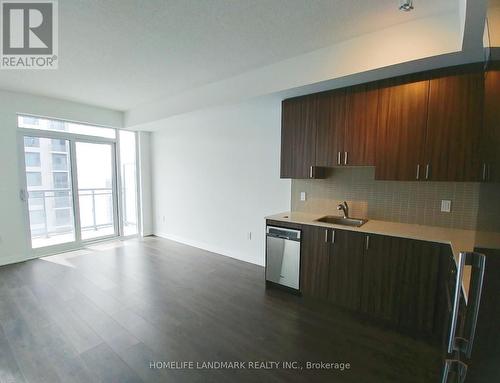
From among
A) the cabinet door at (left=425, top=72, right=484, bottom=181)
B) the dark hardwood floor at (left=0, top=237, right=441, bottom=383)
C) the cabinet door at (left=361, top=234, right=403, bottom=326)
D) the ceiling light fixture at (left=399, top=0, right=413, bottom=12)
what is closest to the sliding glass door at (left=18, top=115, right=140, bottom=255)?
the dark hardwood floor at (left=0, top=237, right=441, bottom=383)

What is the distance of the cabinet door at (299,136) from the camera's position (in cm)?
300

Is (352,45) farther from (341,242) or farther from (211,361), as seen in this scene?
(211,361)

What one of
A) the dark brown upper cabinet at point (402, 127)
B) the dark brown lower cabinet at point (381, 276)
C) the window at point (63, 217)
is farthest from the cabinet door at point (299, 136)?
the window at point (63, 217)

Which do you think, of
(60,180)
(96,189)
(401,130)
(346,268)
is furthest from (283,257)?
(60,180)

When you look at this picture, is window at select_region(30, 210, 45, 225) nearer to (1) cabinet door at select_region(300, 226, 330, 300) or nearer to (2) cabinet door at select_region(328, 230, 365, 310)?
(1) cabinet door at select_region(300, 226, 330, 300)

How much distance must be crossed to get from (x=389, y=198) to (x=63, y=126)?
5650mm

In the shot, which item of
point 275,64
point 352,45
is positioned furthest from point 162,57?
point 352,45

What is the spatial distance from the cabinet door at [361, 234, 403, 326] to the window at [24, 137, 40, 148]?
18.1ft

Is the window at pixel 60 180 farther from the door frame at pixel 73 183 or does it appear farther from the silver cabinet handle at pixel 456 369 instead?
the silver cabinet handle at pixel 456 369

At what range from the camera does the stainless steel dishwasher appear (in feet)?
9.81

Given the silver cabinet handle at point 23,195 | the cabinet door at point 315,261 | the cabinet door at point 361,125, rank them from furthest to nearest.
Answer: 1. the silver cabinet handle at point 23,195
2. the cabinet door at point 315,261
3. the cabinet door at point 361,125

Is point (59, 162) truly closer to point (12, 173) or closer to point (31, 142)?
point (31, 142)

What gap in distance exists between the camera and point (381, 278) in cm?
241

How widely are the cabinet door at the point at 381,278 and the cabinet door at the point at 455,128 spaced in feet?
2.65
